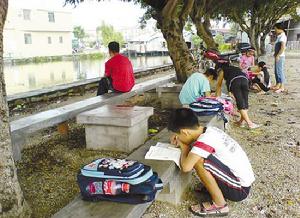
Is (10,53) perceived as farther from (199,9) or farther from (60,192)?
(60,192)

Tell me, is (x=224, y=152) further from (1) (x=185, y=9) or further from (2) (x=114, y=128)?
(1) (x=185, y=9)

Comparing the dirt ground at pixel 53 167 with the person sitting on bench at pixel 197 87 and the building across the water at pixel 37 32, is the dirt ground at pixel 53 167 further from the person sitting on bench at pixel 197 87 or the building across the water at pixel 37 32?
the building across the water at pixel 37 32

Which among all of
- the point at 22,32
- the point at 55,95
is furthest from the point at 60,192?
the point at 22,32

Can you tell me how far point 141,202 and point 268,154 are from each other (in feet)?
9.25

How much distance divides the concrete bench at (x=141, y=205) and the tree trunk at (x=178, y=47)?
421cm

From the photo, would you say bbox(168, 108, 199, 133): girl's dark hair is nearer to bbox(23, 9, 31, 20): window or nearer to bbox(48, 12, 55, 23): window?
bbox(23, 9, 31, 20): window

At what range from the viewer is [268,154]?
4.71 m

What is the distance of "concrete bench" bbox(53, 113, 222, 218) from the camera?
2350mm

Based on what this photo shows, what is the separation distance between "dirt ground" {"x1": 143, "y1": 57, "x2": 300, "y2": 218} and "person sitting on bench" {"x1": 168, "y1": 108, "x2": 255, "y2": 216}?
214mm

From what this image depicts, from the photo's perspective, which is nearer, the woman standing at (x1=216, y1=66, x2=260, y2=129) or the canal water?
the woman standing at (x1=216, y1=66, x2=260, y2=129)

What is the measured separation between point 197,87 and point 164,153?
2535 millimetres

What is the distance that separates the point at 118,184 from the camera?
2.50m

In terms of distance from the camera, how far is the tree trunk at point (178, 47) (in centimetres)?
848

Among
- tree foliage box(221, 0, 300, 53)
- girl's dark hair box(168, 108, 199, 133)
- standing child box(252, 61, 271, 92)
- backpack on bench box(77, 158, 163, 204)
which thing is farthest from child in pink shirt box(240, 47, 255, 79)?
tree foliage box(221, 0, 300, 53)
